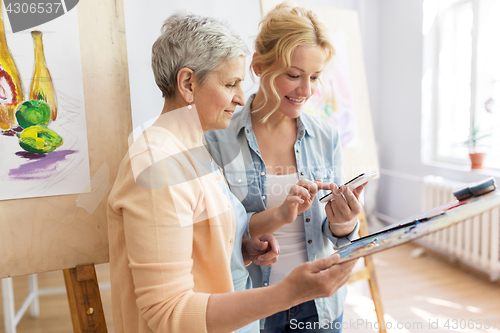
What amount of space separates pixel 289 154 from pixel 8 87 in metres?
0.83

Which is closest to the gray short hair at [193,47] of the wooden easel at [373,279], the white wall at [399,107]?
the wooden easel at [373,279]

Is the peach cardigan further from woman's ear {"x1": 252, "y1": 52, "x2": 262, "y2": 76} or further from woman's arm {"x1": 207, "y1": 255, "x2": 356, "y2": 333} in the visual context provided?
woman's ear {"x1": 252, "y1": 52, "x2": 262, "y2": 76}

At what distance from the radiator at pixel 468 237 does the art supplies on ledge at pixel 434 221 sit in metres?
1.87

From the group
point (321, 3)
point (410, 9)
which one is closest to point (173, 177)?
point (321, 3)

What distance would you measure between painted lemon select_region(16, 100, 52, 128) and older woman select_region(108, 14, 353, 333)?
15.2 inches

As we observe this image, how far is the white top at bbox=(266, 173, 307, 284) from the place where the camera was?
1143mm

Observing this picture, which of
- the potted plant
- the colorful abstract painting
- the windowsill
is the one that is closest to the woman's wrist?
the colorful abstract painting

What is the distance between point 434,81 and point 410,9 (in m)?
0.67

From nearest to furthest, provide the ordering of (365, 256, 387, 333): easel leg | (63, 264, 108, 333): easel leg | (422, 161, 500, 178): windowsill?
1. (63, 264, 108, 333): easel leg
2. (365, 256, 387, 333): easel leg
3. (422, 161, 500, 178): windowsill

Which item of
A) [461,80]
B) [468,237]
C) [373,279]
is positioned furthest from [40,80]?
[461,80]

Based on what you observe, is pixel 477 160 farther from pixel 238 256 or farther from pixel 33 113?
pixel 33 113

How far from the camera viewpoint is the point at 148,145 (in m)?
0.72

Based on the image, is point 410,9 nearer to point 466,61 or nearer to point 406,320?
point 466,61

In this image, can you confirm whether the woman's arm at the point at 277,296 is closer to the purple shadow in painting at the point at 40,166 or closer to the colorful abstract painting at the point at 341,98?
the purple shadow in painting at the point at 40,166
